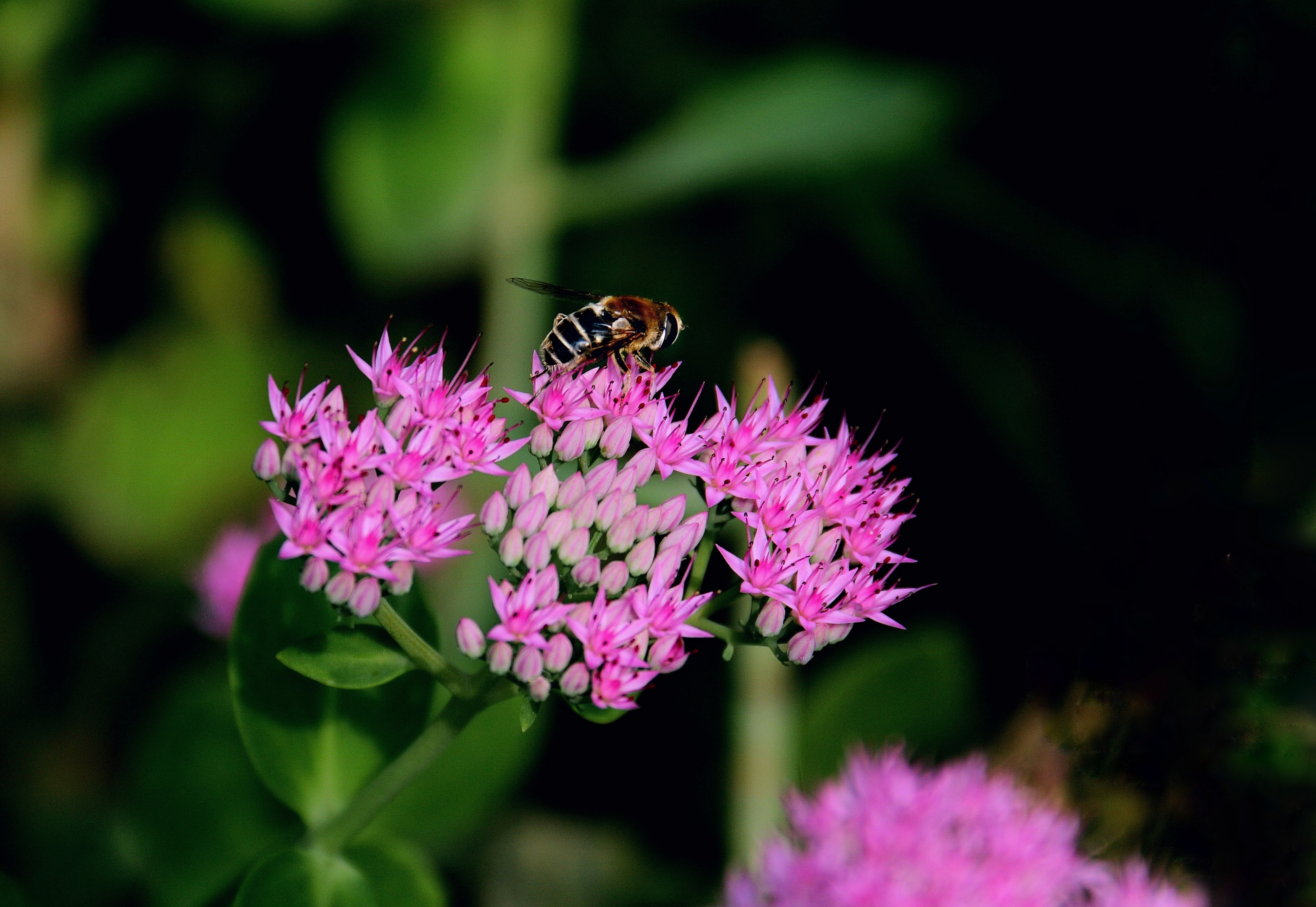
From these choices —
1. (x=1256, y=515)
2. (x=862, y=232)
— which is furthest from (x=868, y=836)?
(x=862, y=232)

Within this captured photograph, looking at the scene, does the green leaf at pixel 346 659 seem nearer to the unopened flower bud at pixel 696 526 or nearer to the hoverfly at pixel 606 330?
the unopened flower bud at pixel 696 526

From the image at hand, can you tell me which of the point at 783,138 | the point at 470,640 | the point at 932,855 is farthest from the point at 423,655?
the point at 783,138

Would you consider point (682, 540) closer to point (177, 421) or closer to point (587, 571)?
point (587, 571)

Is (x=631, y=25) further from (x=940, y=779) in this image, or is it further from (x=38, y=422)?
(x=940, y=779)

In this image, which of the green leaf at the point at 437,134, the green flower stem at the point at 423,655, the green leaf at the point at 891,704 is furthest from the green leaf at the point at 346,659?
the green leaf at the point at 437,134

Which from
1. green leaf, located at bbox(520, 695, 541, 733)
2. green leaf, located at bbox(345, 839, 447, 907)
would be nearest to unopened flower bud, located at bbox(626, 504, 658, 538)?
green leaf, located at bbox(520, 695, 541, 733)

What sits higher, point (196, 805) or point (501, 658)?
point (501, 658)
